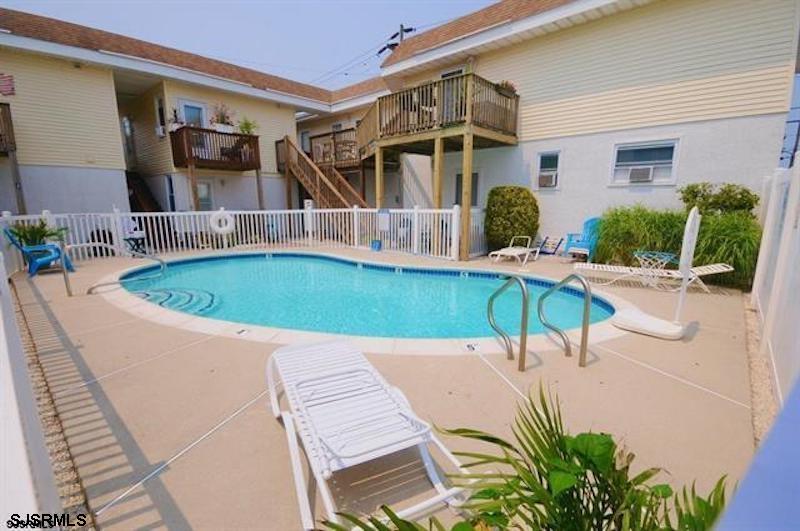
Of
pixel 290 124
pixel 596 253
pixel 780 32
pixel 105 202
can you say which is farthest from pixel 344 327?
pixel 290 124

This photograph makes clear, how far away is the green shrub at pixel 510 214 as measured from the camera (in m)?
10.4

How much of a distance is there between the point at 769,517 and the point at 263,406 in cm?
306

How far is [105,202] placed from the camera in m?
12.3

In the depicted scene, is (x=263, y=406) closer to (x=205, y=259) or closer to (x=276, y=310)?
(x=276, y=310)

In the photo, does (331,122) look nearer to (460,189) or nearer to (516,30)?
(460,189)

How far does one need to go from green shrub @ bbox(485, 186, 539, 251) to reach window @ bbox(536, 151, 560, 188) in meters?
0.58

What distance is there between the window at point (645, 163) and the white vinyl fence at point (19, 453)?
10890 millimetres

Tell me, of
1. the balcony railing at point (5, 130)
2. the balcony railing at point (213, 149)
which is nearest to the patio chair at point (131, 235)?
the balcony railing at point (213, 149)

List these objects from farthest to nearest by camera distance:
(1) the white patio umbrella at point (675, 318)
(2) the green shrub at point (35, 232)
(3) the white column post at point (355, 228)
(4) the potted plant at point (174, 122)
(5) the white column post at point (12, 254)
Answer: (4) the potted plant at point (174, 122) < (3) the white column post at point (355, 228) < (2) the green shrub at point (35, 232) < (5) the white column post at point (12, 254) < (1) the white patio umbrella at point (675, 318)

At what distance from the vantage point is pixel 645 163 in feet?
29.7

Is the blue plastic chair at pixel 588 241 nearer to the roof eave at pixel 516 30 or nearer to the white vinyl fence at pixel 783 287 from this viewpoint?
the white vinyl fence at pixel 783 287

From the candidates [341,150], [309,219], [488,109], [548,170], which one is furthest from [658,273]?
[341,150]

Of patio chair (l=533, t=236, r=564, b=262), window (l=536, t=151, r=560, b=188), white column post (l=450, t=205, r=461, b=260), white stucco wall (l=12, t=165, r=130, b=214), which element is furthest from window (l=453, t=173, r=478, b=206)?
white stucco wall (l=12, t=165, r=130, b=214)

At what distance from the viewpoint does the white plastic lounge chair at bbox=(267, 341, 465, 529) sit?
1.97 metres
